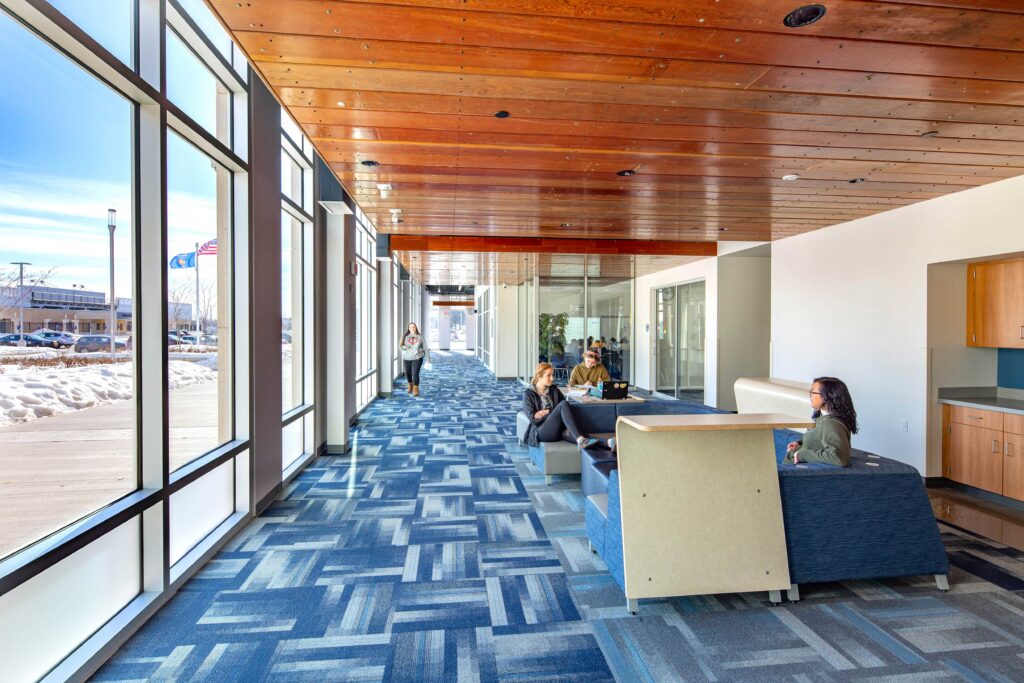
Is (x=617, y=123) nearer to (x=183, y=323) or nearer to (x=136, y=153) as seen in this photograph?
(x=136, y=153)

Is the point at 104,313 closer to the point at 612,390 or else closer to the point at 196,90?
the point at 196,90

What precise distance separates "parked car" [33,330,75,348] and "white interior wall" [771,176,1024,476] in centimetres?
618

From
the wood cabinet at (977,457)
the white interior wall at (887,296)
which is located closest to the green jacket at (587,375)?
the white interior wall at (887,296)

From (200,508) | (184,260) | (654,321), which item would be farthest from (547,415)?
(654,321)

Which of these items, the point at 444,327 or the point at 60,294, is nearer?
the point at 60,294

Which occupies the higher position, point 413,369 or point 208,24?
point 208,24

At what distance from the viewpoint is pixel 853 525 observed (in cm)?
280

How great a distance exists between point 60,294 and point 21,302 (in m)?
0.20

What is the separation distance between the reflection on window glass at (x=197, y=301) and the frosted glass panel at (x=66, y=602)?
0.62m

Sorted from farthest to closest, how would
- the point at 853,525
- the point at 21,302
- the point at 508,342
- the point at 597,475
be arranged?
the point at 508,342 < the point at 597,475 < the point at 853,525 < the point at 21,302

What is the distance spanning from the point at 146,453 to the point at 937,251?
625cm

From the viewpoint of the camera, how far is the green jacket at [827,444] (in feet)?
9.63

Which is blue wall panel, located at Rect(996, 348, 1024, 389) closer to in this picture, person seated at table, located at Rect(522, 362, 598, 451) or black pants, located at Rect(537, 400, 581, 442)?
person seated at table, located at Rect(522, 362, 598, 451)

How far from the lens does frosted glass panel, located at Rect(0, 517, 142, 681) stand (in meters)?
1.89
